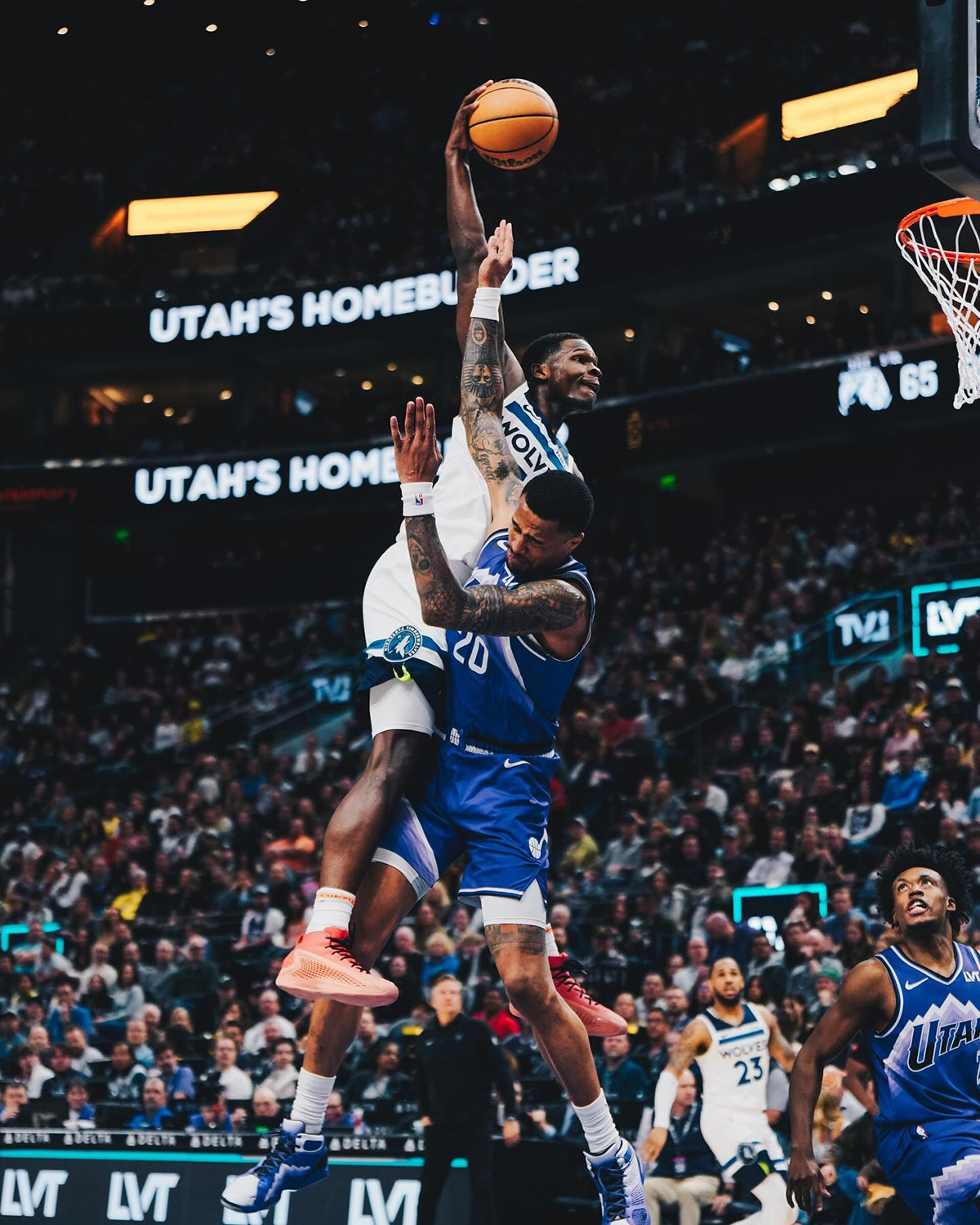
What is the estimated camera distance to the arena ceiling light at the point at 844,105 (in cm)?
2581

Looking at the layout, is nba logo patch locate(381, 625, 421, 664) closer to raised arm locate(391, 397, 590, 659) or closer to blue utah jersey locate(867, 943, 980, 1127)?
raised arm locate(391, 397, 590, 659)

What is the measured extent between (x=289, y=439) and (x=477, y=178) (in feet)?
19.2

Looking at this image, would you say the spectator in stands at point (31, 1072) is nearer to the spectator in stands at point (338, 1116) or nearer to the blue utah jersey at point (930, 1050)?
the spectator in stands at point (338, 1116)

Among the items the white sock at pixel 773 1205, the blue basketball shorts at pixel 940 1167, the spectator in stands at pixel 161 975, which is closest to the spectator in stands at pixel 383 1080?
the white sock at pixel 773 1205

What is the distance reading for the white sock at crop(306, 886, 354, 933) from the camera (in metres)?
5.94

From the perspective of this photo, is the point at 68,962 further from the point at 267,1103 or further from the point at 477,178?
the point at 477,178

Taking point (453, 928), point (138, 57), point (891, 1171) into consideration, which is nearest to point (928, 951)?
point (891, 1171)

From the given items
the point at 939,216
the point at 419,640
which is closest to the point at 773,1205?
the point at 419,640

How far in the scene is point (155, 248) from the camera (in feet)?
106

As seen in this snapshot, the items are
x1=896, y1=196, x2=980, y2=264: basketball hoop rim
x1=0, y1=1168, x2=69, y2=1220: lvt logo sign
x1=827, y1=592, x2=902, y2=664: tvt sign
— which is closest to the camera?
x1=896, y1=196, x2=980, y2=264: basketball hoop rim

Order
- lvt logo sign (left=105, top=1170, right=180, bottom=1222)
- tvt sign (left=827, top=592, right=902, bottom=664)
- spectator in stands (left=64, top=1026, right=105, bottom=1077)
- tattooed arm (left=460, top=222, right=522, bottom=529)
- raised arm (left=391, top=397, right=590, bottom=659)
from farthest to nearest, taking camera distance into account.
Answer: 1. tvt sign (left=827, top=592, right=902, bottom=664)
2. spectator in stands (left=64, top=1026, right=105, bottom=1077)
3. lvt logo sign (left=105, top=1170, right=180, bottom=1222)
4. tattooed arm (left=460, top=222, right=522, bottom=529)
5. raised arm (left=391, top=397, right=590, bottom=659)

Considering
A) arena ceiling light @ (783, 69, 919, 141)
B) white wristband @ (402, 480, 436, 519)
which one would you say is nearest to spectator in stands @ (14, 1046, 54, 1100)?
white wristband @ (402, 480, 436, 519)

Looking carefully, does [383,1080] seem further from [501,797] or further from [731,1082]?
[501,797]

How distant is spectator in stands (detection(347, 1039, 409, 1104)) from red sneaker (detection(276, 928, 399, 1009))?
21.9 feet
